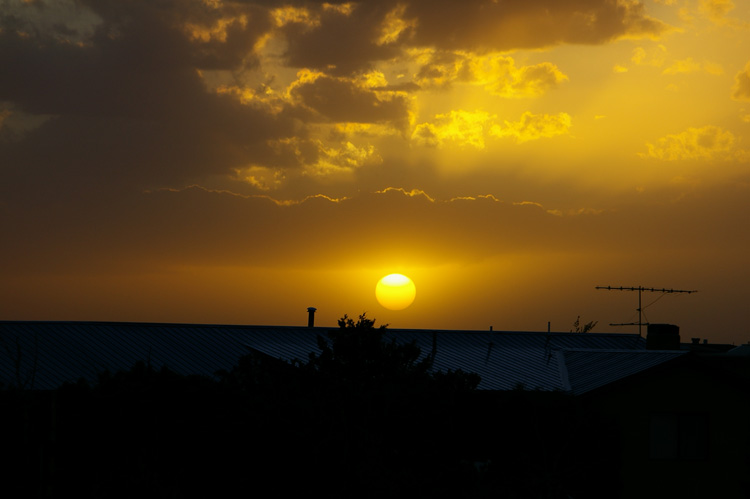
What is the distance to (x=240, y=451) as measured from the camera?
64.4 ft

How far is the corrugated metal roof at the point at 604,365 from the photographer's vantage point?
1065 inches

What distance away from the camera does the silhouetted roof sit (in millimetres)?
29656

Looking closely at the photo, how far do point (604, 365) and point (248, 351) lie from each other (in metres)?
13.4

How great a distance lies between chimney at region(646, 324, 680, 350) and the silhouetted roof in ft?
12.2

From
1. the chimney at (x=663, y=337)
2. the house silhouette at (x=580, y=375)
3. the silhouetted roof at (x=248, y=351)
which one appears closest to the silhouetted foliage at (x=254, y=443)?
the house silhouette at (x=580, y=375)

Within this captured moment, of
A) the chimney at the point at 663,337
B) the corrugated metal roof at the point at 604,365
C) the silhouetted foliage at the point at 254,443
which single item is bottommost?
the silhouetted foliage at the point at 254,443

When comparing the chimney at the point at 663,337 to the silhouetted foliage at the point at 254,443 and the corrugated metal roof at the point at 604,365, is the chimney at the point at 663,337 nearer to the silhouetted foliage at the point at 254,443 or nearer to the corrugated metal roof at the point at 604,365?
A: the corrugated metal roof at the point at 604,365

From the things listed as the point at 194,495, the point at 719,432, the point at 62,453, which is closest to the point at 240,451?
the point at 194,495

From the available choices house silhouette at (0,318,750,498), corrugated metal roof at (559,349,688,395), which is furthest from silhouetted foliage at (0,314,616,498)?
corrugated metal roof at (559,349,688,395)

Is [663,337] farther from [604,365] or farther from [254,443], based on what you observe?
[254,443]

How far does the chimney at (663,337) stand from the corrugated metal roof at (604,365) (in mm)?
5069

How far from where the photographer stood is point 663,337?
118 feet

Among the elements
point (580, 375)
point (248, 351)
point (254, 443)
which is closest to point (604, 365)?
point (580, 375)

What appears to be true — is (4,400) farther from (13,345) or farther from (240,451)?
(13,345)
